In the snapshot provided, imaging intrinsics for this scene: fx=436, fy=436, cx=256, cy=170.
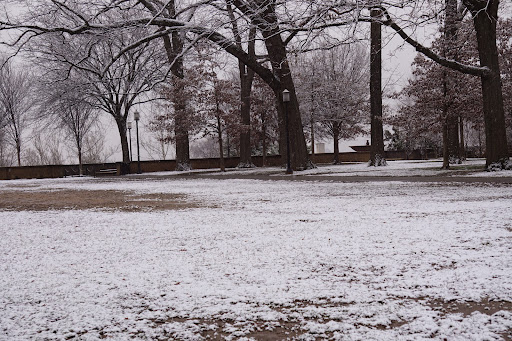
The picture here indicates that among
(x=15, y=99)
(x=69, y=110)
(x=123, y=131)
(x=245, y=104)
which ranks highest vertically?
(x=15, y=99)

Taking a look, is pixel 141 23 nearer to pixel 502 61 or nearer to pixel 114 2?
pixel 114 2

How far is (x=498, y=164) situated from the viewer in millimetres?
13531

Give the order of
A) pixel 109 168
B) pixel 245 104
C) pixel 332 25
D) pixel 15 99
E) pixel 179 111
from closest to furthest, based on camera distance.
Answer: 1. pixel 332 25
2. pixel 179 111
3. pixel 245 104
4. pixel 109 168
5. pixel 15 99

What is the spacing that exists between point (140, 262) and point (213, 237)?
112cm

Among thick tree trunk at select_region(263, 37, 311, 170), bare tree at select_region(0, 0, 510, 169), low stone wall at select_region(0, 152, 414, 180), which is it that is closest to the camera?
bare tree at select_region(0, 0, 510, 169)

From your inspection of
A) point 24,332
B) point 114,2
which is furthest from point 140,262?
point 114,2

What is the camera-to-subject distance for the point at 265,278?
3105 mm

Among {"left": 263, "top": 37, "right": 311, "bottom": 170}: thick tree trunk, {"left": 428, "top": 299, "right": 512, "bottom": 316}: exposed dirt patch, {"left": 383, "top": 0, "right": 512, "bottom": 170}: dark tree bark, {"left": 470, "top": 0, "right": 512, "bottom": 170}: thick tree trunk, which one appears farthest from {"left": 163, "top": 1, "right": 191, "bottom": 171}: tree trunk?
{"left": 428, "top": 299, "right": 512, "bottom": 316}: exposed dirt patch

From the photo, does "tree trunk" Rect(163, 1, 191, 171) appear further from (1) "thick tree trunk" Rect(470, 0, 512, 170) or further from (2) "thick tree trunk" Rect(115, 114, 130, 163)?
(1) "thick tree trunk" Rect(470, 0, 512, 170)

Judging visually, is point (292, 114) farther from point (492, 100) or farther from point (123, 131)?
point (123, 131)

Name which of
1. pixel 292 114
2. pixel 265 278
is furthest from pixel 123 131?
pixel 265 278

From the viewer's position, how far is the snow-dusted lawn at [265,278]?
230 cm

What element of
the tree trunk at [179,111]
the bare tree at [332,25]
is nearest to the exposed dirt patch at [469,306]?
the bare tree at [332,25]

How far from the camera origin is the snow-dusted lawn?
2.30 m
